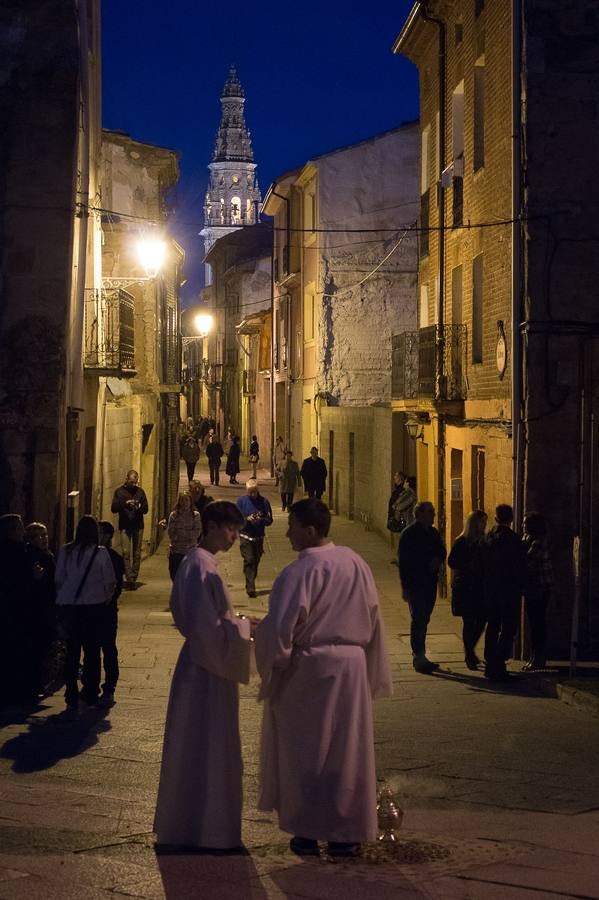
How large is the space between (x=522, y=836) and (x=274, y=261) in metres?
40.3

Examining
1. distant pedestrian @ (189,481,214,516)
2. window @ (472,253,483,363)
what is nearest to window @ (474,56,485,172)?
window @ (472,253,483,363)

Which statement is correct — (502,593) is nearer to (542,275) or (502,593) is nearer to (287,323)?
(542,275)

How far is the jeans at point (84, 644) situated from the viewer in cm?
1146

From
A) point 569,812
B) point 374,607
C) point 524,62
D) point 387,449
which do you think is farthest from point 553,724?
point 387,449

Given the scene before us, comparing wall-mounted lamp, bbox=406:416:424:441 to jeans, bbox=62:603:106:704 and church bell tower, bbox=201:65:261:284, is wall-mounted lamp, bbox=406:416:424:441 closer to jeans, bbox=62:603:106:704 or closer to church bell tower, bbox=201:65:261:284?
jeans, bbox=62:603:106:704

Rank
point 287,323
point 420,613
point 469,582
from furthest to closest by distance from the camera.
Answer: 1. point 287,323
2. point 420,613
3. point 469,582

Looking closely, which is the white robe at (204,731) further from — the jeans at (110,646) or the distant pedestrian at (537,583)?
the distant pedestrian at (537,583)

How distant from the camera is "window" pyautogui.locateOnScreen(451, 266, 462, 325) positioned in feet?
Answer: 67.5

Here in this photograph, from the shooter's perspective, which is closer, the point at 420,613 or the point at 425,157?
the point at 420,613

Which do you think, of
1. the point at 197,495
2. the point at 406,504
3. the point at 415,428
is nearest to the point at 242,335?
the point at 415,428

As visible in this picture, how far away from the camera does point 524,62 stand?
1534cm

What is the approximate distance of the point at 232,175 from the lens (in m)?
154

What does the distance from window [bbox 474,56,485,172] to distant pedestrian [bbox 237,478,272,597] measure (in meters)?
5.49

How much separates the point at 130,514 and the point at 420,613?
6.93 m
